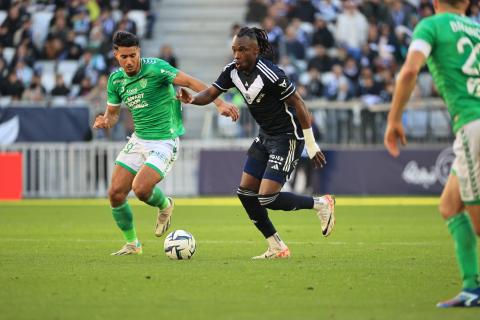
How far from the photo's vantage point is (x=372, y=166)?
77.9 ft

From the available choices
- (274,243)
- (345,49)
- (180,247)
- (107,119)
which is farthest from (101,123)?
(345,49)

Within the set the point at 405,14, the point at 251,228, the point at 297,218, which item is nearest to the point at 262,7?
the point at 405,14

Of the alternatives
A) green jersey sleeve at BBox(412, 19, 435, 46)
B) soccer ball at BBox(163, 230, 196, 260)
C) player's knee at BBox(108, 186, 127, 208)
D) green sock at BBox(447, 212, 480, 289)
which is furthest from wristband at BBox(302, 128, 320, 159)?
green jersey sleeve at BBox(412, 19, 435, 46)

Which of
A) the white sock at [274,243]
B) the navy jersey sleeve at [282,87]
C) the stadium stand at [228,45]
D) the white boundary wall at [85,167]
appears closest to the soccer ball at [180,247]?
the white sock at [274,243]

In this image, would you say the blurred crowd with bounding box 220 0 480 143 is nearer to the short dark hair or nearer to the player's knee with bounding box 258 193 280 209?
the short dark hair

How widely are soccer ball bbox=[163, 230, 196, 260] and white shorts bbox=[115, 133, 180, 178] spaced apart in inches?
40.6

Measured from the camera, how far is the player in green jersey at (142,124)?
11.7m

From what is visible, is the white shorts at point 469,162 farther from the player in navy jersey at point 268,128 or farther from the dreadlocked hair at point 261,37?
the dreadlocked hair at point 261,37

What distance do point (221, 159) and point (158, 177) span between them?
1178 cm

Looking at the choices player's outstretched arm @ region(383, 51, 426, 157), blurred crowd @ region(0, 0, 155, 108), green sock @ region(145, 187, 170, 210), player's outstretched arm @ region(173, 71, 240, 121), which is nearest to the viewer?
player's outstretched arm @ region(383, 51, 426, 157)

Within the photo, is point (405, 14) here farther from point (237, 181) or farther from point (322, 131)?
point (237, 181)

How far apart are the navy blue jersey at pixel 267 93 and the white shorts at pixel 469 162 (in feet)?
11.8

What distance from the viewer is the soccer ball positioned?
1107 centimetres

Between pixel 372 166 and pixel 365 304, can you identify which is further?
pixel 372 166
